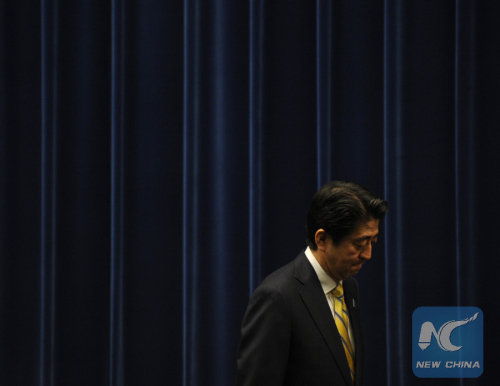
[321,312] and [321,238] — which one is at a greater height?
[321,238]

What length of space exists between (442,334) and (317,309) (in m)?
1.01

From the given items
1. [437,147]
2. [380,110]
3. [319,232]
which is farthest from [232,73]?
[319,232]

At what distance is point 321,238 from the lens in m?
1.01

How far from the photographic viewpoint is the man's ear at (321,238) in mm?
1008

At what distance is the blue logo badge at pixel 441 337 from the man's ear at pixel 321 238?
0.89 meters

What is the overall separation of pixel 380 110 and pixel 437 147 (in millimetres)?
248

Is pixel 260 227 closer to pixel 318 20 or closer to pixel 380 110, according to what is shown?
pixel 380 110

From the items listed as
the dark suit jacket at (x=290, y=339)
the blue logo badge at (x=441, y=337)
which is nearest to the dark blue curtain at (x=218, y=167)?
the blue logo badge at (x=441, y=337)

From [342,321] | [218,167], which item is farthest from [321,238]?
[218,167]

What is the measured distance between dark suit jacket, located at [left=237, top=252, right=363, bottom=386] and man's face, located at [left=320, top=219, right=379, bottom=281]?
69 millimetres

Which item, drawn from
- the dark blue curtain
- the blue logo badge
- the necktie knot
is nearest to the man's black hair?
the necktie knot

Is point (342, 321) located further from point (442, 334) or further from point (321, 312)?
point (442, 334)

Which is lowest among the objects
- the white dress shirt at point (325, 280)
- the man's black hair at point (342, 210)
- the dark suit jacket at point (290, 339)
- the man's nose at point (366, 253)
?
the dark suit jacket at point (290, 339)

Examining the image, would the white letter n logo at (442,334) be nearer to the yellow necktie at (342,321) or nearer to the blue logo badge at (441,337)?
the blue logo badge at (441,337)
